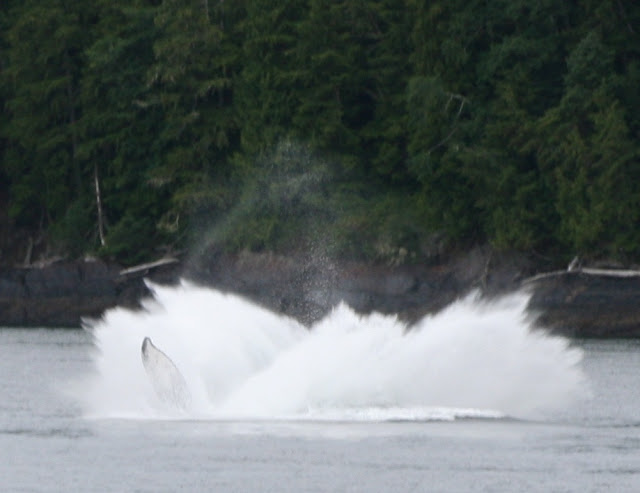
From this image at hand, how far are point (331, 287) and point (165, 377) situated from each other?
3076cm

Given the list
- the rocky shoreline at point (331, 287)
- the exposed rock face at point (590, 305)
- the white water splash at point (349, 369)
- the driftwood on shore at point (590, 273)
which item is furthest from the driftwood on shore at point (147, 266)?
the white water splash at point (349, 369)

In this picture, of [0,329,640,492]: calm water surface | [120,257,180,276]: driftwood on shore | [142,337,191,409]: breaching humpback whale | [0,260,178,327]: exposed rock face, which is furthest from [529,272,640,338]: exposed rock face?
[142,337,191,409]: breaching humpback whale

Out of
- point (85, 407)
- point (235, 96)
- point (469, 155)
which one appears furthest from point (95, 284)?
point (85, 407)

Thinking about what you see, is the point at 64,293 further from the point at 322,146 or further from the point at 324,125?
the point at 324,125

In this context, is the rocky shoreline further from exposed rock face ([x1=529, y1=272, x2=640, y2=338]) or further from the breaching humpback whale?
the breaching humpback whale

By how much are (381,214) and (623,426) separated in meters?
30.8

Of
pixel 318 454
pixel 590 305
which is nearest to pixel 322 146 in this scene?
pixel 590 305

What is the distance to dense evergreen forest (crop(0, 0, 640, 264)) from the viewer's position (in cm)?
5938

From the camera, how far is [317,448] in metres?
28.5

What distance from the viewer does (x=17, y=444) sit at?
97.3 feet

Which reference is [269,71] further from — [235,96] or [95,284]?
[95,284]

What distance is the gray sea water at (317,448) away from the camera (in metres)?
26.0

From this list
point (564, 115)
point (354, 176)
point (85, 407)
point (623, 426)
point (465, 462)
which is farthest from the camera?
point (354, 176)

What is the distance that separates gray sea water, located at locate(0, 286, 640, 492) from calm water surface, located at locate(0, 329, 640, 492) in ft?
0.08
